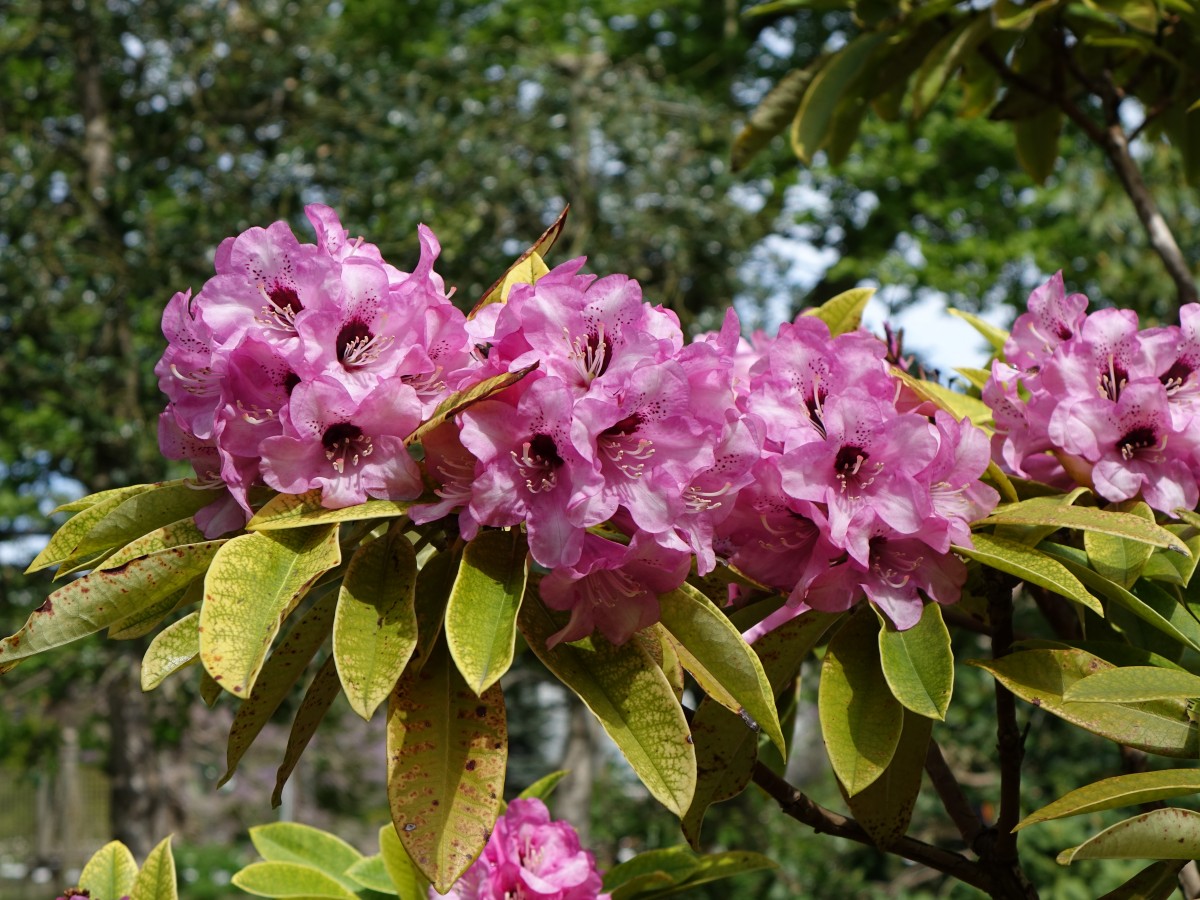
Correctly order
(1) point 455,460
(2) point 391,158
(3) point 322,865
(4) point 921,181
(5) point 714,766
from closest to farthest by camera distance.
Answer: (1) point 455,460, (5) point 714,766, (3) point 322,865, (2) point 391,158, (4) point 921,181

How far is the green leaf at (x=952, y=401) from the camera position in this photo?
1023mm

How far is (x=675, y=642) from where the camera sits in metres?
0.89

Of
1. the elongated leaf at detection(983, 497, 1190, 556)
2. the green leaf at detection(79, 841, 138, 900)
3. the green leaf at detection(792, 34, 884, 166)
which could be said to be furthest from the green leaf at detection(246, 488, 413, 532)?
the green leaf at detection(792, 34, 884, 166)

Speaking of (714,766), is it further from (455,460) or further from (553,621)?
(455,460)

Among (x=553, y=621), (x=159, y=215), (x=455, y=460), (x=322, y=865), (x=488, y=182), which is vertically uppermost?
(x=455, y=460)

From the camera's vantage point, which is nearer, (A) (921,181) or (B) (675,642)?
(B) (675,642)

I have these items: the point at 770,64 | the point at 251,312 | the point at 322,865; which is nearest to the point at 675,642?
the point at 251,312

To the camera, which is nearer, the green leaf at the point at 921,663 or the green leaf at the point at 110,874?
the green leaf at the point at 921,663

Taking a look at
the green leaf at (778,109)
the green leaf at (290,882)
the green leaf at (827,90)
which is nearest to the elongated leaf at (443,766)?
the green leaf at (290,882)

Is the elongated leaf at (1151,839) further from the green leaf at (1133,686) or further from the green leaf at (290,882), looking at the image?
the green leaf at (290,882)

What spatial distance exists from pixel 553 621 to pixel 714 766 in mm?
197

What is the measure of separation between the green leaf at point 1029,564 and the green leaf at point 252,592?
0.48 metres

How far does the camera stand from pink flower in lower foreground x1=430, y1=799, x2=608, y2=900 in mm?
1194

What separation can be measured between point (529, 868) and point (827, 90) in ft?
4.20
